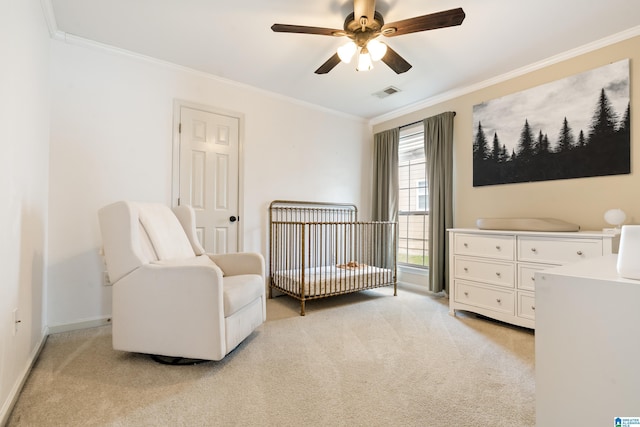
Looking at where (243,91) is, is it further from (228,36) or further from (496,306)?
(496,306)

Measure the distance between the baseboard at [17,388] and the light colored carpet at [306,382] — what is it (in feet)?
0.10

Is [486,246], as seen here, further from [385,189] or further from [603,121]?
[385,189]

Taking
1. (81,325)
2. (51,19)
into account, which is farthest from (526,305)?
(51,19)

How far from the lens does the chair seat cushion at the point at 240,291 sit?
73.4 inches

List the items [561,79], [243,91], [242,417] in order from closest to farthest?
[242,417] < [561,79] < [243,91]

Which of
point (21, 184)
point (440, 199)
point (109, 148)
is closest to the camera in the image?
point (21, 184)

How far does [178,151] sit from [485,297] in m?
3.20

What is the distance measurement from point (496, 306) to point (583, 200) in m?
1.16

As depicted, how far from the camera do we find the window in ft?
12.7

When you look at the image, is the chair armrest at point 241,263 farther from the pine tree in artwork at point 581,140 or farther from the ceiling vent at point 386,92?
the pine tree in artwork at point 581,140

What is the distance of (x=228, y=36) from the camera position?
2428mm

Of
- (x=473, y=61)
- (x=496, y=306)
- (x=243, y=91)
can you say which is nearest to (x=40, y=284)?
(x=243, y=91)

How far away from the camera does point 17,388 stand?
1494 mm

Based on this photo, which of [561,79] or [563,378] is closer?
[563,378]
